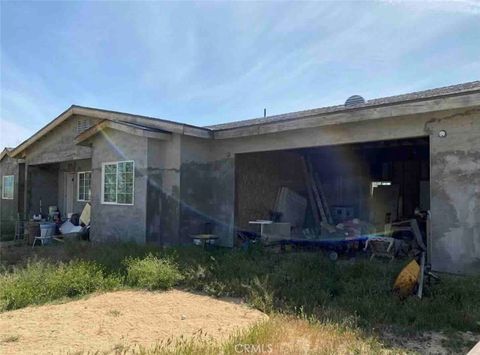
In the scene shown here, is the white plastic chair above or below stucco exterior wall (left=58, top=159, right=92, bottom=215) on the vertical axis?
below

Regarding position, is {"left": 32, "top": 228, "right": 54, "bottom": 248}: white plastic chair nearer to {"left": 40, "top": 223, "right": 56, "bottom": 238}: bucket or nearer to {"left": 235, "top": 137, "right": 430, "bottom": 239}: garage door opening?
{"left": 40, "top": 223, "right": 56, "bottom": 238}: bucket

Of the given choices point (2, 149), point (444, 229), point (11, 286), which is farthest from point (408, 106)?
point (2, 149)

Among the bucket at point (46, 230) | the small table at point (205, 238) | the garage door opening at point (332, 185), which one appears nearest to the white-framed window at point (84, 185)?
the bucket at point (46, 230)

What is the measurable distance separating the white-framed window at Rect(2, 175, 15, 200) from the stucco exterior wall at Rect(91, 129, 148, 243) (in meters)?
10.4

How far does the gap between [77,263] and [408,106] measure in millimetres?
7403

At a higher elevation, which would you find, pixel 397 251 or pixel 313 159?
pixel 313 159

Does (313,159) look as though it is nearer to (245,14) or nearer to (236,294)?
(245,14)

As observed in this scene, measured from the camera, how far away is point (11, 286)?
6516 mm

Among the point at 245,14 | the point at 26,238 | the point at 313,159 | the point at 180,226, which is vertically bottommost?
the point at 26,238

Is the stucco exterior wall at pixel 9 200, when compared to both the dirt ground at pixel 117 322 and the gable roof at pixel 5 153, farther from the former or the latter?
the dirt ground at pixel 117 322

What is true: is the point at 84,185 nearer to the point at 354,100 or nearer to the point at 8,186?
the point at 8,186

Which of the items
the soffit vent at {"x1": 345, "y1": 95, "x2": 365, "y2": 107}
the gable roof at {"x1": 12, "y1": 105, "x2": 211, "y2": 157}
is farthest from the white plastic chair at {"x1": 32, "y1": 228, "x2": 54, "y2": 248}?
the soffit vent at {"x1": 345, "y1": 95, "x2": 365, "y2": 107}

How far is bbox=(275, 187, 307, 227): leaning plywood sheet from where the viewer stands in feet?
41.8
